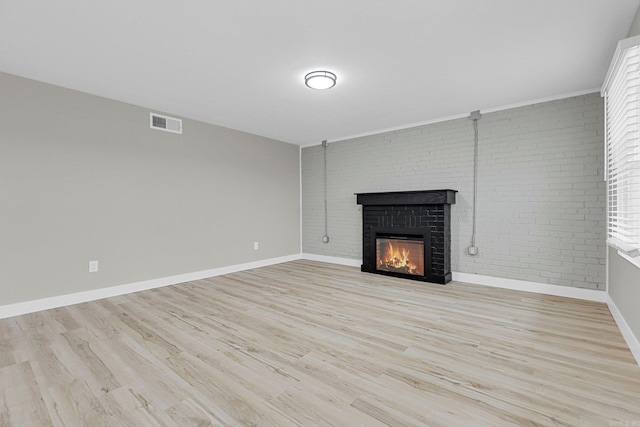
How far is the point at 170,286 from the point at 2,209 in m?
1.86

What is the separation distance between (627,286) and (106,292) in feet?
16.7

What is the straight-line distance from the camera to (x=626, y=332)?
2.28m

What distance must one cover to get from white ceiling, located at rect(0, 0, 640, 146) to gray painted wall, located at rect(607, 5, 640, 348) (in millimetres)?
660

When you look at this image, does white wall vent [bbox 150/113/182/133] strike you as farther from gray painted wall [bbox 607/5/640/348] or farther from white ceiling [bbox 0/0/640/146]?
gray painted wall [bbox 607/5/640/348]

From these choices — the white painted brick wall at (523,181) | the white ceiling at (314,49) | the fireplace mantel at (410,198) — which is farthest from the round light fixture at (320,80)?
the white painted brick wall at (523,181)

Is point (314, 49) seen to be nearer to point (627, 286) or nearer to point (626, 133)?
point (626, 133)

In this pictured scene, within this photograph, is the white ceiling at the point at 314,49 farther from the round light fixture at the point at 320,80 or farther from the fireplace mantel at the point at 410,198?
the fireplace mantel at the point at 410,198

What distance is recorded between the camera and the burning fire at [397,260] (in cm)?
438

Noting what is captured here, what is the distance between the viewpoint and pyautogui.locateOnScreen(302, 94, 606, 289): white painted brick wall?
3318mm

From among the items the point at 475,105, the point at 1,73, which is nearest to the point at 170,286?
the point at 1,73

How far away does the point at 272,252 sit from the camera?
18.2ft

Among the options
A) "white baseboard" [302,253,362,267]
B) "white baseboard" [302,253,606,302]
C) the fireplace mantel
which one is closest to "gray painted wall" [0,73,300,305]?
"white baseboard" [302,253,362,267]

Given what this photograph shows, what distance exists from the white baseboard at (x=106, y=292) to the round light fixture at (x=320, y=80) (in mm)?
3141

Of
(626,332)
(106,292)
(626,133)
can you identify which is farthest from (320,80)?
(106,292)
